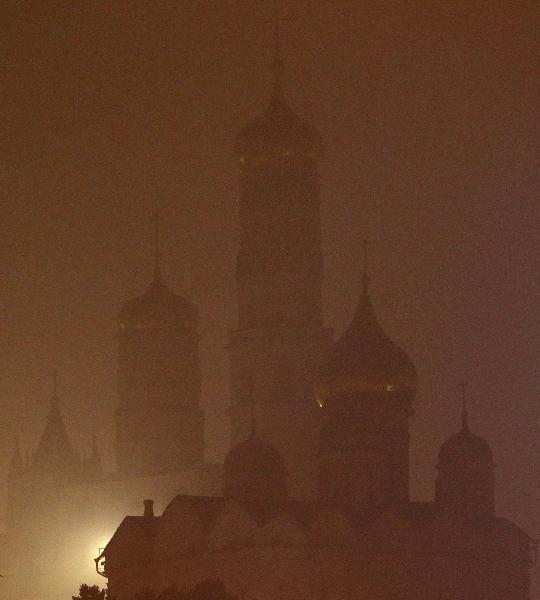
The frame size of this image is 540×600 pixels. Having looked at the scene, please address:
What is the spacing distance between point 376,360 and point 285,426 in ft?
20.2

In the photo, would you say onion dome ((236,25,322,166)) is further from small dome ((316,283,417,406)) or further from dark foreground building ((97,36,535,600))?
small dome ((316,283,417,406))

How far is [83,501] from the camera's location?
9025 cm

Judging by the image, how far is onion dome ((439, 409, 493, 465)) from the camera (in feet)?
271

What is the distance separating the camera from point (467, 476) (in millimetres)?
82562

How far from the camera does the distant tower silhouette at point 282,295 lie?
87.5 meters

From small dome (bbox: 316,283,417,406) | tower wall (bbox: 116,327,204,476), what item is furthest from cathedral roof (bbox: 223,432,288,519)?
tower wall (bbox: 116,327,204,476)

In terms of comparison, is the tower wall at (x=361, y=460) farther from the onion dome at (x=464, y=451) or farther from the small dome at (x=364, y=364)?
the onion dome at (x=464, y=451)

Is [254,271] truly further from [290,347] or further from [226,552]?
[226,552]

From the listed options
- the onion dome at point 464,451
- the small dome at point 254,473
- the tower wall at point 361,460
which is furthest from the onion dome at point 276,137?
the onion dome at point 464,451

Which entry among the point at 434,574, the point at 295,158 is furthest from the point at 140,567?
the point at 295,158

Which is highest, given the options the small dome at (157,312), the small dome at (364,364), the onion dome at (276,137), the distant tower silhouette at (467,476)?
the onion dome at (276,137)

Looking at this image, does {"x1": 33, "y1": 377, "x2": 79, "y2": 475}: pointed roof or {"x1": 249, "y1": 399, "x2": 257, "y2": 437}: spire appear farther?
{"x1": 33, "y1": 377, "x2": 79, "y2": 475}: pointed roof

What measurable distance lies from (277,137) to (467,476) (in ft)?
41.9

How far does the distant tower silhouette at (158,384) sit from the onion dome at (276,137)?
6.33 metres
